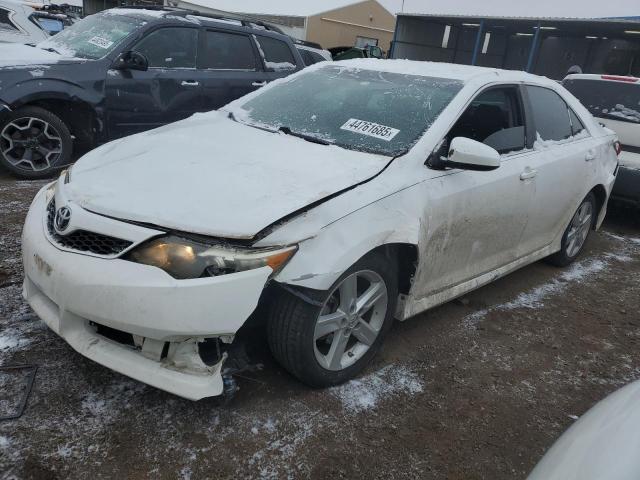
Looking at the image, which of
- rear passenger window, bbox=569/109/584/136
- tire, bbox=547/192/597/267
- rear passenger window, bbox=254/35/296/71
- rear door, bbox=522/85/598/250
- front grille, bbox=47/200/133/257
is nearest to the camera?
front grille, bbox=47/200/133/257

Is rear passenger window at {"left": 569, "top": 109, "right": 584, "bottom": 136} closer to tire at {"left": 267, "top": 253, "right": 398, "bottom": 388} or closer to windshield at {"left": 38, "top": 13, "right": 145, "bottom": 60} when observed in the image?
tire at {"left": 267, "top": 253, "right": 398, "bottom": 388}

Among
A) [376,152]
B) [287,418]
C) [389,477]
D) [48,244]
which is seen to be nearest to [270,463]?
[287,418]

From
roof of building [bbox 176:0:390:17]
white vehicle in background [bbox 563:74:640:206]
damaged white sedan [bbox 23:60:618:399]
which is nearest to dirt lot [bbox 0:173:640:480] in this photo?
damaged white sedan [bbox 23:60:618:399]

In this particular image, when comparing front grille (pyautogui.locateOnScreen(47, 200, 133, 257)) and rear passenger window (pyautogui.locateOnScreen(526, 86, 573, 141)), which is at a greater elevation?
rear passenger window (pyautogui.locateOnScreen(526, 86, 573, 141))

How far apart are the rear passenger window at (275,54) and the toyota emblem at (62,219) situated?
4710 mm

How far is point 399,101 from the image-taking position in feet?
10.5

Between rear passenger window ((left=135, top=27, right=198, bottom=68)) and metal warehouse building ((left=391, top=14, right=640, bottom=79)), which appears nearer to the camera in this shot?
rear passenger window ((left=135, top=27, right=198, bottom=68))

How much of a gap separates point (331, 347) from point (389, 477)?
0.65 m

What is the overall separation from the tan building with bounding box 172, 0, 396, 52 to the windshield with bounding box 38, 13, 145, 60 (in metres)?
20.6

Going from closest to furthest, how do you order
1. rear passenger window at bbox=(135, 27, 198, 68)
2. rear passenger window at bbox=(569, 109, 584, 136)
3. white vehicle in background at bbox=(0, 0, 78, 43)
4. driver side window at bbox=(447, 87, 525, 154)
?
driver side window at bbox=(447, 87, 525, 154) < rear passenger window at bbox=(569, 109, 584, 136) < rear passenger window at bbox=(135, 27, 198, 68) < white vehicle in background at bbox=(0, 0, 78, 43)

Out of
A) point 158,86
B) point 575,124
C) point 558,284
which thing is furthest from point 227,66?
→ point 558,284

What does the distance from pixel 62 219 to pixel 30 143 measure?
11.2ft

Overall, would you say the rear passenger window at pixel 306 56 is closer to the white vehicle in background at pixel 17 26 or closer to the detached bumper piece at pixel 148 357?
the white vehicle in background at pixel 17 26

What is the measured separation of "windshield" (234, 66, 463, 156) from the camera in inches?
117
